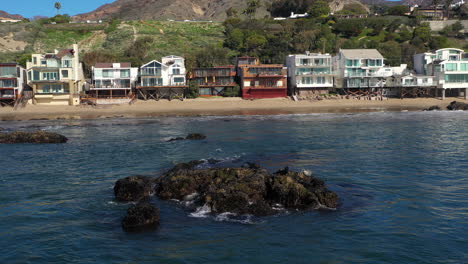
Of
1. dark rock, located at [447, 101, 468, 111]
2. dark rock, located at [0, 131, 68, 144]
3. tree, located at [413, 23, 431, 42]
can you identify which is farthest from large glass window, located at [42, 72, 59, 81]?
tree, located at [413, 23, 431, 42]

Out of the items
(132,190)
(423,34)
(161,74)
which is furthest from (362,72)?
(132,190)

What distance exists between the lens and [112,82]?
75188 millimetres

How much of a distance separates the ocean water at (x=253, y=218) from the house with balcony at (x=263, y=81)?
34.8 m

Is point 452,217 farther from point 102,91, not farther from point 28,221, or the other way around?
point 102,91

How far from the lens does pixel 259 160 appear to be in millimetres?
30188

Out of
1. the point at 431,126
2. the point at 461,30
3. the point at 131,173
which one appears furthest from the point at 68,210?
the point at 461,30

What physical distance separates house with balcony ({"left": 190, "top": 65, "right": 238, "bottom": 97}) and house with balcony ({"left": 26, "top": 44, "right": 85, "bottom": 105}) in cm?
2056

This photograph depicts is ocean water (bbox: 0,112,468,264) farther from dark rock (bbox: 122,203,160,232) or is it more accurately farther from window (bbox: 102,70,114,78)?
window (bbox: 102,70,114,78)

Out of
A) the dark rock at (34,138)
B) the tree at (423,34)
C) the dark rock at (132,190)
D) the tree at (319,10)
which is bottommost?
the dark rock at (132,190)

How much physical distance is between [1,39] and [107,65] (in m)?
53.9

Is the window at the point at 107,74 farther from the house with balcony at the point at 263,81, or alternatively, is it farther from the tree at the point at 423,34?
the tree at the point at 423,34

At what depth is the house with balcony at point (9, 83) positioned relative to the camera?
7069cm

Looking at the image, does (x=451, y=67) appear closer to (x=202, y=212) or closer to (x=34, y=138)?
(x=34, y=138)

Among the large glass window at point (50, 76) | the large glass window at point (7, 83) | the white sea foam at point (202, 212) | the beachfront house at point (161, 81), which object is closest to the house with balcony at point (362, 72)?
the beachfront house at point (161, 81)
